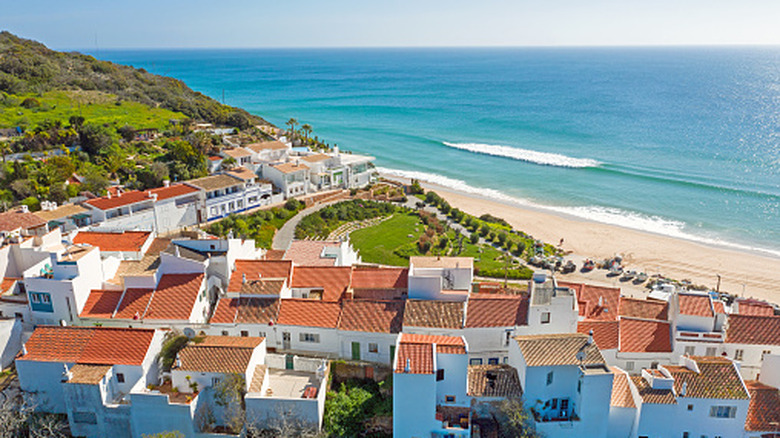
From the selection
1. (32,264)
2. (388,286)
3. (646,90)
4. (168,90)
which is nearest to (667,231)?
(388,286)

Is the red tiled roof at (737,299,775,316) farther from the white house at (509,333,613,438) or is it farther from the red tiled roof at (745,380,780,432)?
the white house at (509,333,613,438)

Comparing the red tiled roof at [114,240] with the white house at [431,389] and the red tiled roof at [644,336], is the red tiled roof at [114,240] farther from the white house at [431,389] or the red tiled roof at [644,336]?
the red tiled roof at [644,336]

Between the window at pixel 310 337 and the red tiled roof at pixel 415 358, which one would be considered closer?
the red tiled roof at pixel 415 358

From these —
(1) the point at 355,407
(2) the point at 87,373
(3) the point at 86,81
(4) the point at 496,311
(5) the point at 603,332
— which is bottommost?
(1) the point at 355,407

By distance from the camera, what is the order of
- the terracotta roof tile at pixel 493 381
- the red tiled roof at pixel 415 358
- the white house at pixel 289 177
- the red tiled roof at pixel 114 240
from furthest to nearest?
the white house at pixel 289 177, the red tiled roof at pixel 114 240, the terracotta roof tile at pixel 493 381, the red tiled roof at pixel 415 358

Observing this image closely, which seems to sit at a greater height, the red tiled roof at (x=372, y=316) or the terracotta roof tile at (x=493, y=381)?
the red tiled roof at (x=372, y=316)

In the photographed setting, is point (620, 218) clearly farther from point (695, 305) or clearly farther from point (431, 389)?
point (431, 389)

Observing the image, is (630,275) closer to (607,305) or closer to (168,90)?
(607,305)

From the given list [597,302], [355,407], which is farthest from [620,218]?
[355,407]

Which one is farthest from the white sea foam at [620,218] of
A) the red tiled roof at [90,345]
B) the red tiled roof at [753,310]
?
the red tiled roof at [90,345]
